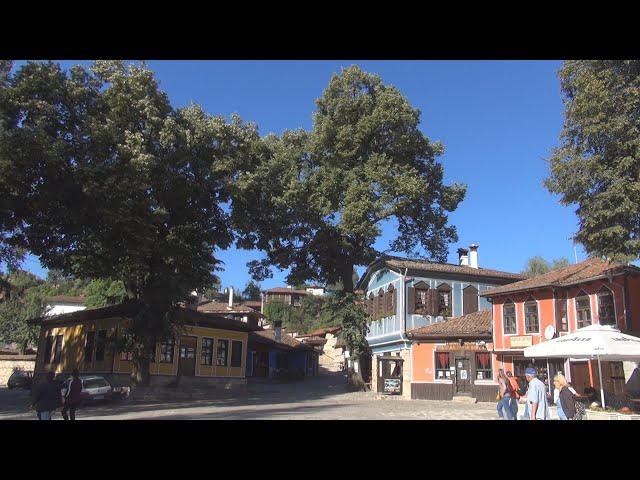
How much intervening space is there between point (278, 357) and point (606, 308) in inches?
1210

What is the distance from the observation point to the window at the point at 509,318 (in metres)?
→ 26.5

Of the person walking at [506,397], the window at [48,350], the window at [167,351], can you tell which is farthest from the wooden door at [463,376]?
the window at [48,350]

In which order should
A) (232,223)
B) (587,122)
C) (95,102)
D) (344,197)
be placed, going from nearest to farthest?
(587,122)
(95,102)
(232,223)
(344,197)

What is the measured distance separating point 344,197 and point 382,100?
242 inches

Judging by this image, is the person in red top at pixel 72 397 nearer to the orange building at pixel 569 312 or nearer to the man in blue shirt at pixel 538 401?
the man in blue shirt at pixel 538 401

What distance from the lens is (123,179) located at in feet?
68.4

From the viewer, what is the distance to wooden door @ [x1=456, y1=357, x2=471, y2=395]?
2723cm

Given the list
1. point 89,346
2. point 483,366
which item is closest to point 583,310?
point 483,366

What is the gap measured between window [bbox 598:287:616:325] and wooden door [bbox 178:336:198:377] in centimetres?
2069

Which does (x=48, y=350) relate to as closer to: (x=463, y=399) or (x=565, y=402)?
(x=463, y=399)

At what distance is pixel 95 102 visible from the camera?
22.1 m

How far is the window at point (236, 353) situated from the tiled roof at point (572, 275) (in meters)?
14.6
